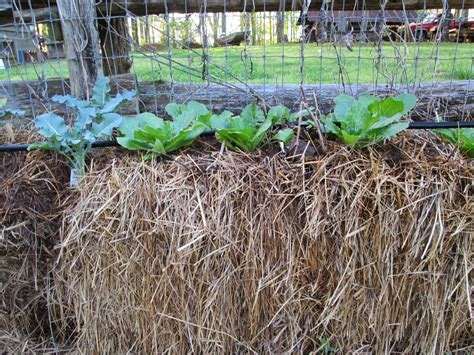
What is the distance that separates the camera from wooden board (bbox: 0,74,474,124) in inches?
85.4

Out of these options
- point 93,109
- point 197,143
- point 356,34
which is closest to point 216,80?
point 197,143

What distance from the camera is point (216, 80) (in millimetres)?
2143

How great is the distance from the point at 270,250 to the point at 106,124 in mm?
873

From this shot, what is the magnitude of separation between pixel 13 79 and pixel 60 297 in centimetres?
145

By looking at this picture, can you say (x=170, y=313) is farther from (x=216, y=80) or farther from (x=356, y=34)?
(x=356, y=34)

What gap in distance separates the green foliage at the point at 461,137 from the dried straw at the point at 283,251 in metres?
0.10

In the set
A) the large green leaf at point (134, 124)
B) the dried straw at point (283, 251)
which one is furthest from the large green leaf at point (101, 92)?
the dried straw at point (283, 251)

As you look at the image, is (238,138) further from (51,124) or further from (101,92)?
(51,124)

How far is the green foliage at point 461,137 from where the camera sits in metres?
1.61

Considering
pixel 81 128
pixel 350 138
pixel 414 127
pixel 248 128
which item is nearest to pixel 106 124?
pixel 81 128

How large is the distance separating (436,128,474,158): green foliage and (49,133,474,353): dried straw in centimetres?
10

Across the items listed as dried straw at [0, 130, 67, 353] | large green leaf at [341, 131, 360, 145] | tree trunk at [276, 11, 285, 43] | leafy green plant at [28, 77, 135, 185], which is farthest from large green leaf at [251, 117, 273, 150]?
dried straw at [0, 130, 67, 353]

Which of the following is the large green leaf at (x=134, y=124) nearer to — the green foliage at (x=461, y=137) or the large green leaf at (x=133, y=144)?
the large green leaf at (x=133, y=144)

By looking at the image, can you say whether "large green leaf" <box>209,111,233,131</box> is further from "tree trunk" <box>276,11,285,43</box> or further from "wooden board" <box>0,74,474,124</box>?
"tree trunk" <box>276,11,285,43</box>
